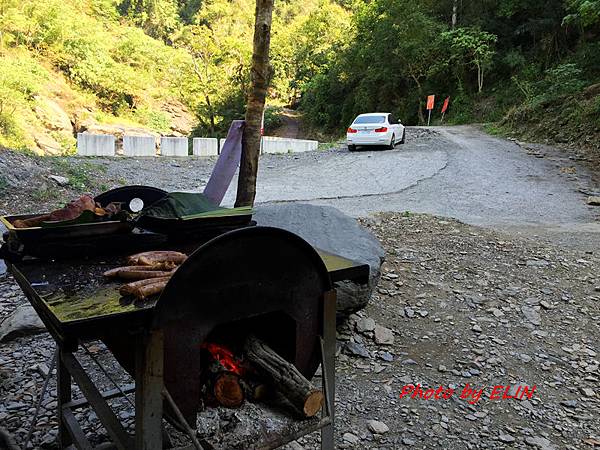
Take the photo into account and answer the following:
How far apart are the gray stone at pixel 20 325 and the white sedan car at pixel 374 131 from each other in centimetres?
1376

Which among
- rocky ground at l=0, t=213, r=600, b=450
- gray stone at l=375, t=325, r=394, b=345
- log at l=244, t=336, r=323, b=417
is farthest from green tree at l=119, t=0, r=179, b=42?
log at l=244, t=336, r=323, b=417

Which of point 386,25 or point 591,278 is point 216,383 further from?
point 386,25

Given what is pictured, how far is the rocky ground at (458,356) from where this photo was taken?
3.02 meters

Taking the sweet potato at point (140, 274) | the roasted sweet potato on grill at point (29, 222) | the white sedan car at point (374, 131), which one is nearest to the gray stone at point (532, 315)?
the sweet potato at point (140, 274)

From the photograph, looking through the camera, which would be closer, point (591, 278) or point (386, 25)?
point (591, 278)

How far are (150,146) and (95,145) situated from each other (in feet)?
6.18

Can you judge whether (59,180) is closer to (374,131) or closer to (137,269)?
(137,269)

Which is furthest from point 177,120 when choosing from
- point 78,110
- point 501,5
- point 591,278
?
point 591,278

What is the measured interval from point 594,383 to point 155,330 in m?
3.34

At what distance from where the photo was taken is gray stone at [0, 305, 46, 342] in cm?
379

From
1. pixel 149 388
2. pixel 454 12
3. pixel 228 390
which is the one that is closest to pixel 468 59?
pixel 454 12

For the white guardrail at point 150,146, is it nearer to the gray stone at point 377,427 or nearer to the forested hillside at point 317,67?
the forested hillside at point 317,67

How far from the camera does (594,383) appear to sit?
11.8 ft

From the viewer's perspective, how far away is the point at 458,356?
3873 millimetres
